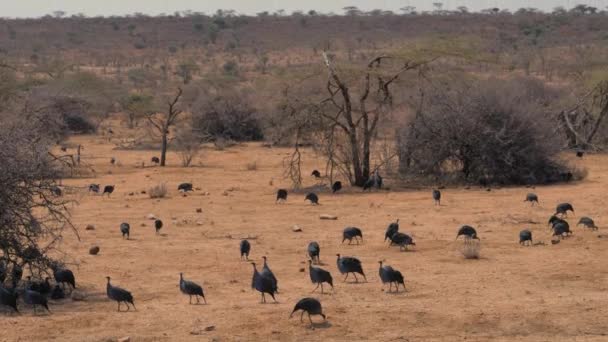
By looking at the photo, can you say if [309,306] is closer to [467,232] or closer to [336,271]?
[336,271]

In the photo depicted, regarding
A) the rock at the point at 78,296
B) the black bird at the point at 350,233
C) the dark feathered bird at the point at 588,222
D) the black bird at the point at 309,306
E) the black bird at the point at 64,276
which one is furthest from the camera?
the dark feathered bird at the point at 588,222

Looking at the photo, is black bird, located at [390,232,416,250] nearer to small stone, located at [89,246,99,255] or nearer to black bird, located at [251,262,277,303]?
black bird, located at [251,262,277,303]

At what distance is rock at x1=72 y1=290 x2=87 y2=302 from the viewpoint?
40.1ft

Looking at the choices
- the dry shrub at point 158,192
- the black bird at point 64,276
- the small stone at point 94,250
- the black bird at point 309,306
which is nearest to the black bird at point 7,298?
the black bird at point 64,276

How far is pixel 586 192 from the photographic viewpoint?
76.1ft

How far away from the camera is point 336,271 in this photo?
551 inches

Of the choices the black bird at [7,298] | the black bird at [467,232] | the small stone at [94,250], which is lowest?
the small stone at [94,250]

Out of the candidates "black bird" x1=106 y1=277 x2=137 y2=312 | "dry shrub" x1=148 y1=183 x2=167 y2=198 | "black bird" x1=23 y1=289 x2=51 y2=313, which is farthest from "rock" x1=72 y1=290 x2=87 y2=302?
"dry shrub" x1=148 y1=183 x2=167 y2=198

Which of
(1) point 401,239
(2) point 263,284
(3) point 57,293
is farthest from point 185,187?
(2) point 263,284

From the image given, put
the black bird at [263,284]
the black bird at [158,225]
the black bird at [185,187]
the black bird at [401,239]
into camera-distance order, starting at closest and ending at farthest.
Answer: the black bird at [263,284] → the black bird at [401,239] → the black bird at [158,225] → the black bird at [185,187]

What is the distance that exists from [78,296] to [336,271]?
143 inches

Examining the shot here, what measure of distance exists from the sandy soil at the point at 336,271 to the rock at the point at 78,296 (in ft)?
0.42

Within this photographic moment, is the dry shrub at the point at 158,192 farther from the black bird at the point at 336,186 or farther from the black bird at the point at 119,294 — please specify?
the black bird at the point at 119,294

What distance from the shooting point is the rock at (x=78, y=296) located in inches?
481
